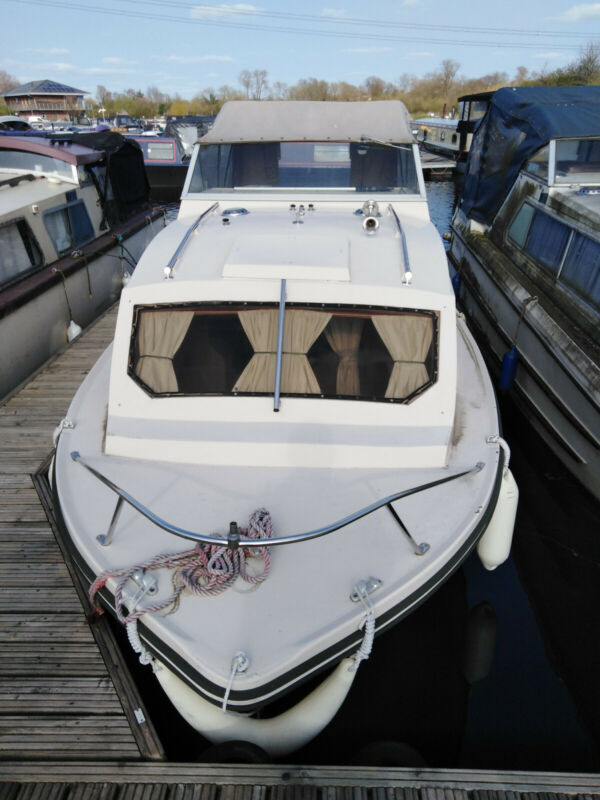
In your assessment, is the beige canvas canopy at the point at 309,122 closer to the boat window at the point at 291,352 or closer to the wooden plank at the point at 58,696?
the boat window at the point at 291,352

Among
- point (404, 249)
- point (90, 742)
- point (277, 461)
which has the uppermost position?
point (404, 249)

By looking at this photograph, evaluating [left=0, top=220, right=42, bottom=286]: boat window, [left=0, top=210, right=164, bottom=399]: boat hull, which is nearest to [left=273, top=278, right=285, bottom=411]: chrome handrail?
[left=0, top=210, right=164, bottom=399]: boat hull

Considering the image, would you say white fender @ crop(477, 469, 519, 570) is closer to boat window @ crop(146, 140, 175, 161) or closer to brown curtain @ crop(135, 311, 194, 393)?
brown curtain @ crop(135, 311, 194, 393)

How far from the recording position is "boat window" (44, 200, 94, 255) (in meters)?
8.08

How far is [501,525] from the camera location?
3.72m

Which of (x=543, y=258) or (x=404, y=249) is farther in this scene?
(x=543, y=258)

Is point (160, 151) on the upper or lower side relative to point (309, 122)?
lower

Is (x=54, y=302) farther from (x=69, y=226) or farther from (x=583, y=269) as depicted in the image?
(x=583, y=269)

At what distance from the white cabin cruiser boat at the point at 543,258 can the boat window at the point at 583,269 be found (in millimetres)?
12

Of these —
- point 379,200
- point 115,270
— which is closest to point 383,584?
point 379,200

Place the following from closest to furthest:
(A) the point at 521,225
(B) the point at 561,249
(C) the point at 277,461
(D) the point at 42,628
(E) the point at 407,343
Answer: (C) the point at 277,461 < (D) the point at 42,628 < (E) the point at 407,343 < (B) the point at 561,249 < (A) the point at 521,225

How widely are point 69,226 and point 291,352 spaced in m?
6.46

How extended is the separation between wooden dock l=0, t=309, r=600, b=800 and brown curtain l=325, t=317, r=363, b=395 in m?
2.22

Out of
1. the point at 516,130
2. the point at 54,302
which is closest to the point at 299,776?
the point at 54,302
